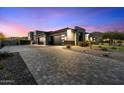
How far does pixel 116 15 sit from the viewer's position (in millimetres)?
4148

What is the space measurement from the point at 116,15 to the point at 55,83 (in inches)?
134

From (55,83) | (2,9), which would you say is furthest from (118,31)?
(2,9)

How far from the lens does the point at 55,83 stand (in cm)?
238
